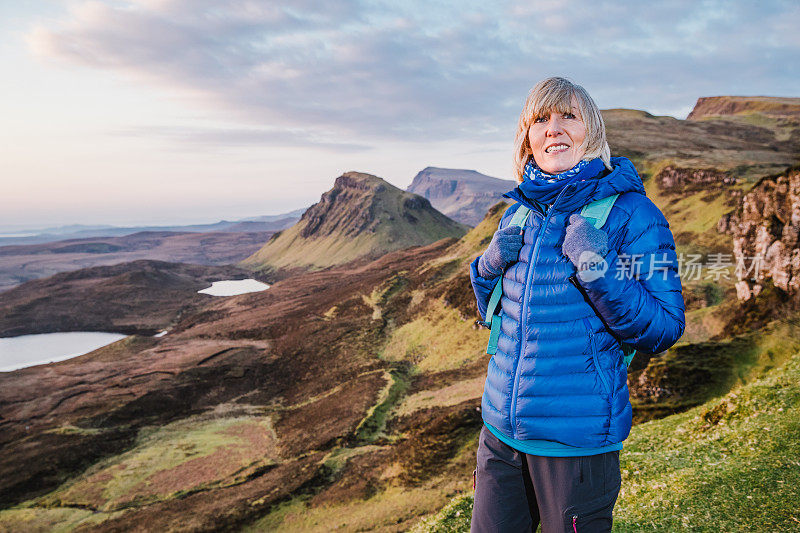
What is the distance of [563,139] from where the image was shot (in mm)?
4059

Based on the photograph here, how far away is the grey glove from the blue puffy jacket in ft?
0.57

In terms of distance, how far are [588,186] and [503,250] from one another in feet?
3.13

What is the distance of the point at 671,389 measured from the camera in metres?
24.9

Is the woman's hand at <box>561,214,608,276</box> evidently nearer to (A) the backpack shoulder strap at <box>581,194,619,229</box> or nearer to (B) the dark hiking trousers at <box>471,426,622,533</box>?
(A) the backpack shoulder strap at <box>581,194,619,229</box>

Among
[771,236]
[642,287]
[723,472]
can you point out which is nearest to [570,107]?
[642,287]

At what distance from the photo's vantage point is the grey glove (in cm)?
Result: 426

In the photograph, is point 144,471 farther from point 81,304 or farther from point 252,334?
point 81,304

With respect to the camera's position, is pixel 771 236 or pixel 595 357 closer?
pixel 595 357

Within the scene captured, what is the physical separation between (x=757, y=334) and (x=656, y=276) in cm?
2830

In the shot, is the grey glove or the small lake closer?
the grey glove

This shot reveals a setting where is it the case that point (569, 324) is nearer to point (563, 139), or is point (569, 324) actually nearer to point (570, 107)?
point (563, 139)

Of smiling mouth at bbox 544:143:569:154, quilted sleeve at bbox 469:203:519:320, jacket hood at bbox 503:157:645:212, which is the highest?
smiling mouth at bbox 544:143:569:154

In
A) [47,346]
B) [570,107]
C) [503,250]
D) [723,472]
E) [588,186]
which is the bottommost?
[47,346]

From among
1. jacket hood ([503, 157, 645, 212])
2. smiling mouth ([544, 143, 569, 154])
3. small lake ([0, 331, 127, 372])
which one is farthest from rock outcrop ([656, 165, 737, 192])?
small lake ([0, 331, 127, 372])
